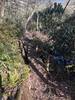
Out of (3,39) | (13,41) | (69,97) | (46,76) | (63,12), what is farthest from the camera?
(63,12)

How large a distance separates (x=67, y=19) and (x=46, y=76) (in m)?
12.9

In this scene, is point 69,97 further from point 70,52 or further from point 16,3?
point 16,3

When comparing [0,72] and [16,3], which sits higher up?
[16,3]

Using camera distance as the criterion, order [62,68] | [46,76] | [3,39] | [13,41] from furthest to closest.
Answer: [62,68] < [46,76] < [13,41] < [3,39]

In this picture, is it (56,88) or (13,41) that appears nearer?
(13,41)

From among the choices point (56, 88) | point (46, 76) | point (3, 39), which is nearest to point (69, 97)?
point (56, 88)

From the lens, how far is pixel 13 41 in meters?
11.5

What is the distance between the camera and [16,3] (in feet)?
100

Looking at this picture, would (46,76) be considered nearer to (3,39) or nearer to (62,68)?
(62,68)

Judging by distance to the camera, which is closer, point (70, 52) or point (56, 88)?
point (56, 88)

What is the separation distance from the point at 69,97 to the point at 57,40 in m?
7.79

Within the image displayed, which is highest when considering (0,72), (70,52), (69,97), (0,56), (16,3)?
(16,3)

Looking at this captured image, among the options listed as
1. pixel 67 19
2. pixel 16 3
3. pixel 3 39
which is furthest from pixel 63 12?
pixel 3 39

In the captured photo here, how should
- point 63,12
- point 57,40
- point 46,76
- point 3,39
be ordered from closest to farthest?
1. point 3,39
2. point 46,76
3. point 57,40
4. point 63,12
